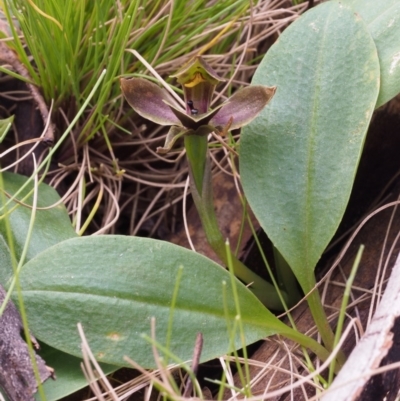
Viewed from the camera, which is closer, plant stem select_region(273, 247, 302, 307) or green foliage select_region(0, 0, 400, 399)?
green foliage select_region(0, 0, 400, 399)

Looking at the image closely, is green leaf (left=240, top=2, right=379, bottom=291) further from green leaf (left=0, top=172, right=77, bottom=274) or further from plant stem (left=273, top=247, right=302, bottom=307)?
green leaf (left=0, top=172, right=77, bottom=274)

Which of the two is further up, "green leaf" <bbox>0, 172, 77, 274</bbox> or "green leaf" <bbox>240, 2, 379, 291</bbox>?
"green leaf" <bbox>240, 2, 379, 291</bbox>

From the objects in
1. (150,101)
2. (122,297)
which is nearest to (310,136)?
(150,101)

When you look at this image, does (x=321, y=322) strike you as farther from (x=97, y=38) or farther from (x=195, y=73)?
(x=97, y=38)

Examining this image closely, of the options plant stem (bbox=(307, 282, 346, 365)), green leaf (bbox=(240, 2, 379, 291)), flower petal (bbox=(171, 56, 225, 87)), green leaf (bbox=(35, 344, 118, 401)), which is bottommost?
green leaf (bbox=(35, 344, 118, 401))

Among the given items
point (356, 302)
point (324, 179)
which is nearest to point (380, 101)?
point (324, 179)

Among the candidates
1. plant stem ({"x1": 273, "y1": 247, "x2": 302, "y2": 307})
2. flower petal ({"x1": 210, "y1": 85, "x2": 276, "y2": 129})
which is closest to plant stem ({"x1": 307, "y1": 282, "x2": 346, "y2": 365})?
plant stem ({"x1": 273, "y1": 247, "x2": 302, "y2": 307})
